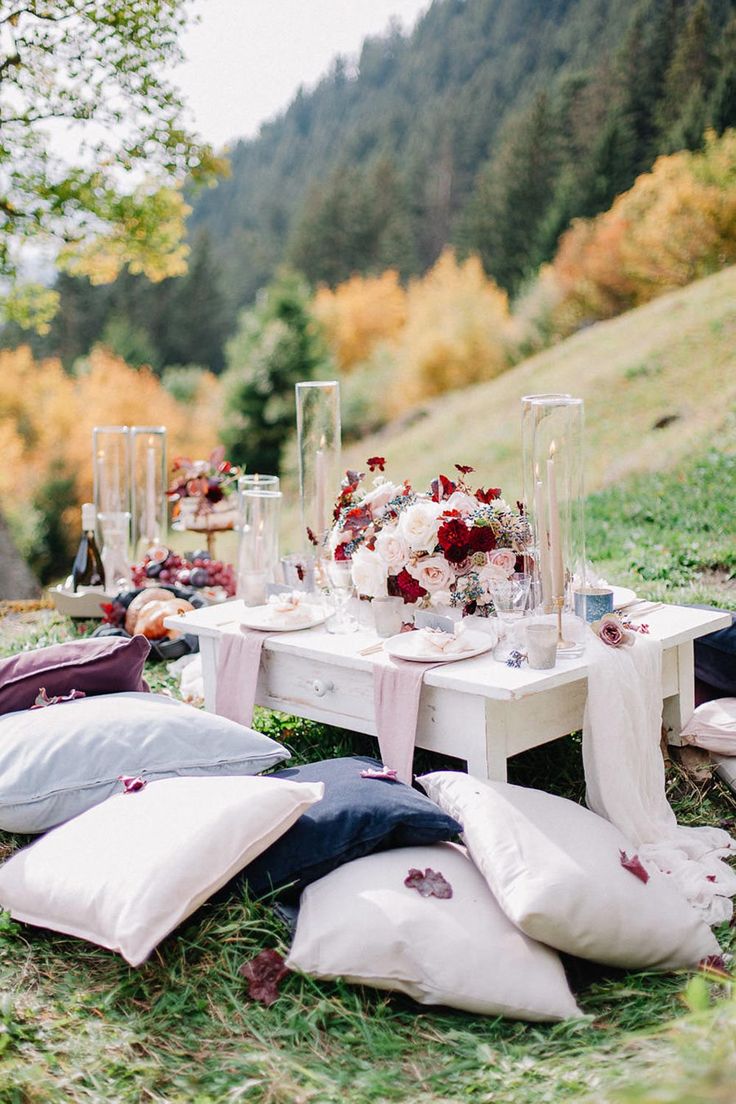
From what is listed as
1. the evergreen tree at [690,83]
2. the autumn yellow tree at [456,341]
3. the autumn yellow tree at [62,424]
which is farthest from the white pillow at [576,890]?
the autumn yellow tree at [456,341]

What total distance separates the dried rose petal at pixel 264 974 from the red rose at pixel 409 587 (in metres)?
1.21

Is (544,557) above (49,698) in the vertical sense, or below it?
above

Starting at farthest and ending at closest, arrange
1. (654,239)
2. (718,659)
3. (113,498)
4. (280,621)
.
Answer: (654,239) < (113,498) < (718,659) < (280,621)

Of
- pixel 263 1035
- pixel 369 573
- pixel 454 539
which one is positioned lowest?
pixel 263 1035

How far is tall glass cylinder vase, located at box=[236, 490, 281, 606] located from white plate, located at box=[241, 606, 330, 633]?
0.86ft

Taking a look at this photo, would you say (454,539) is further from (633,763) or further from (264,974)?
(264,974)

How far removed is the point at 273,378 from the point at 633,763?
18107mm

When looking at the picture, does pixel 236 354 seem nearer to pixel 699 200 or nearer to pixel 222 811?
pixel 699 200

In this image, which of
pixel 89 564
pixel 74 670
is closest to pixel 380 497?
pixel 74 670

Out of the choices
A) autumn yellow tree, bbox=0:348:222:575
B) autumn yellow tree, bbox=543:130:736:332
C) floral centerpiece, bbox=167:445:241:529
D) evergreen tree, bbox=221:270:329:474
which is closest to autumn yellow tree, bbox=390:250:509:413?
autumn yellow tree, bbox=543:130:736:332

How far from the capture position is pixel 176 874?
91.0 inches

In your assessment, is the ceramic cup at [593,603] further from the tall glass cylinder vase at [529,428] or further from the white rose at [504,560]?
the tall glass cylinder vase at [529,428]

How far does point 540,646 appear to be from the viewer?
2891 millimetres

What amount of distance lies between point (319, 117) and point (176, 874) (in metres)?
40.2
